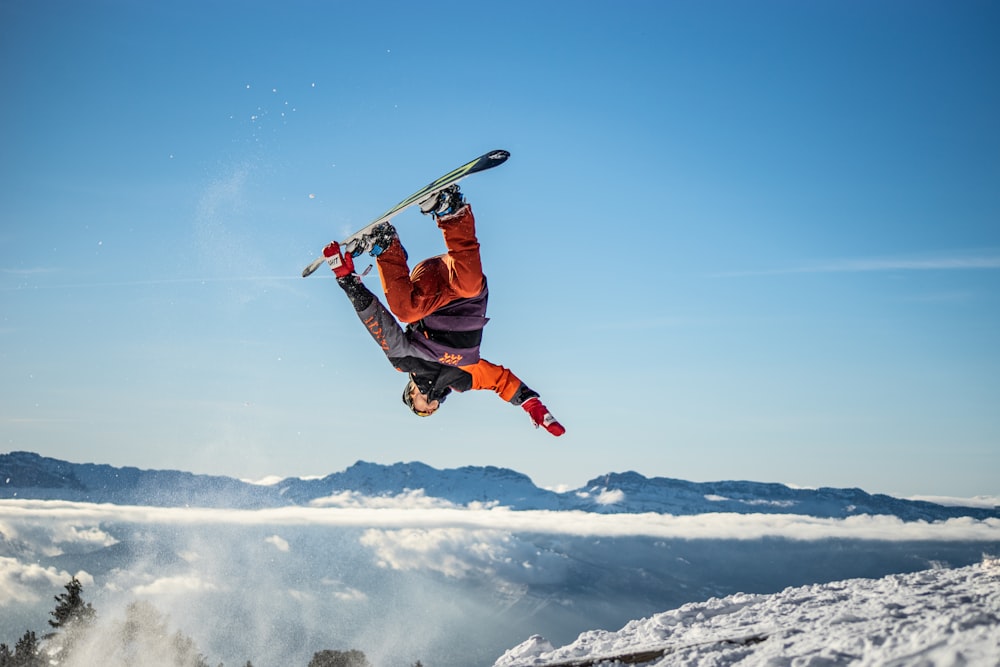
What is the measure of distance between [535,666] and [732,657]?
90.5 inches

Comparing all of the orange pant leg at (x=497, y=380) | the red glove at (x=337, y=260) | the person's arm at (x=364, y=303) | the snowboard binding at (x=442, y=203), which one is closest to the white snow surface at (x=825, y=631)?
the orange pant leg at (x=497, y=380)

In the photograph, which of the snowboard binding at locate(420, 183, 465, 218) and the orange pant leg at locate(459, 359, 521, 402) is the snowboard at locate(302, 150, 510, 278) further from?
the orange pant leg at locate(459, 359, 521, 402)

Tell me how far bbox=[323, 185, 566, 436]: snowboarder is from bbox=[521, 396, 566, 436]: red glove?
1.14 m

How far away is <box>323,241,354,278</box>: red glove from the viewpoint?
820cm

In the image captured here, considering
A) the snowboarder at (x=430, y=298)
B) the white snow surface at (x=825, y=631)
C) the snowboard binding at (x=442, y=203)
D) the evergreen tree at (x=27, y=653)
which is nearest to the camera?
the white snow surface at (x=825, y=631)

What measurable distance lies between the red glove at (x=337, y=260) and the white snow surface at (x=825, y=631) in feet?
16.0

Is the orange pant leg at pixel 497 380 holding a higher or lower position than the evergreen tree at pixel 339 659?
higher

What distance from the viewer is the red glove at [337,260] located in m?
8.20

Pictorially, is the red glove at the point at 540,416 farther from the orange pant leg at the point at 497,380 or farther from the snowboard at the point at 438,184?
the snowboard at the point at 438,184

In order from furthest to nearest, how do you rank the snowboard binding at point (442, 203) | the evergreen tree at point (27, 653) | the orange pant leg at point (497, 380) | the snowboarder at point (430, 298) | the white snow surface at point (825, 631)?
the evergreen tree at point (27, 653) → the orange pant leg at point (497, 380) → the snowboarder at point (430, 298) → the snowboard binding at point (442, 203) → the white snow surface at point (825, 631)

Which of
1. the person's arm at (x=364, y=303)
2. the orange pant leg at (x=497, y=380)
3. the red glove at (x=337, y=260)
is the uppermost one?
the red glove at (x=337, y=260)

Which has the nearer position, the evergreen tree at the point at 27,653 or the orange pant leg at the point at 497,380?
the orange pant leg at the point at 497,380

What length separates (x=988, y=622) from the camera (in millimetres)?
5625

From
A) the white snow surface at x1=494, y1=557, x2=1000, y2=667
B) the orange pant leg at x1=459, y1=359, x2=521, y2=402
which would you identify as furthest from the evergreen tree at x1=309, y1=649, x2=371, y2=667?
the orange pant leg at x1=459, y1=359, x2=521, y2=402
